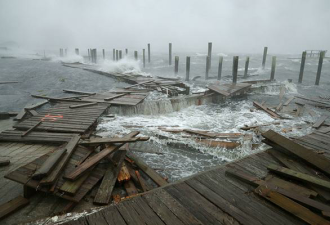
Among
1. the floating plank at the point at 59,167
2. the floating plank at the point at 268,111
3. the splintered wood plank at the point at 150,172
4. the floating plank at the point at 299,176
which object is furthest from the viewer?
the floating plank at the point at 268,111

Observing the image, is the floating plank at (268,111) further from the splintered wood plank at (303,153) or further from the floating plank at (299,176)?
the floating plank at (299,176)

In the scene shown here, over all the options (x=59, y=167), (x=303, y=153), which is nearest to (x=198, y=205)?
(x=303, y=153)

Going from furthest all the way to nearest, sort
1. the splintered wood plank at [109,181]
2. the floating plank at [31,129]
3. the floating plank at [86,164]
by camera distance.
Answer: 1. the floating plank at [31,129]
2. the floating plank at [86,164]
3. the splintered wood plank at [109,181]

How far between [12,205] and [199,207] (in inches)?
148

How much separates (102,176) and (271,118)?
1115 cm

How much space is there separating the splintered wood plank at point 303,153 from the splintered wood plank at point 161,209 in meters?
3.56

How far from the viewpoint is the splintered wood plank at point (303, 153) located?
4691mm

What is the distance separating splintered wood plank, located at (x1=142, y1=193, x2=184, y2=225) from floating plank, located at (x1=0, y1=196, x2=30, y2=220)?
2622mm

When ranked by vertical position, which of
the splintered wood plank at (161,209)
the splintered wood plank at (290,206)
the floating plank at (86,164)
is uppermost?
the splintered wood plank at (290,206)

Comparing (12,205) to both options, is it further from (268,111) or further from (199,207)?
(268,111)

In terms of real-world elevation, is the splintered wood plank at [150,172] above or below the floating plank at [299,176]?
below

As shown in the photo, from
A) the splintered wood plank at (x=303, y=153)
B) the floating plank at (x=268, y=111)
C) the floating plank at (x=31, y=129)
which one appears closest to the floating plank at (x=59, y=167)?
the floating plank at (x=31, y=129)

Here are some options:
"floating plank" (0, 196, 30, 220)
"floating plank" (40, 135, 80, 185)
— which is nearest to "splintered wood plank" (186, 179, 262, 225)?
"floating plank" (40, 135, 80, 185)

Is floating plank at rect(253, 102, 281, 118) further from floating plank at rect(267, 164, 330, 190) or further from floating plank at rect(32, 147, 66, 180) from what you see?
floating plank at rect(32, 147, 66, 180)
